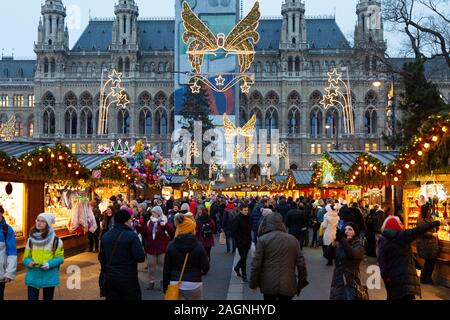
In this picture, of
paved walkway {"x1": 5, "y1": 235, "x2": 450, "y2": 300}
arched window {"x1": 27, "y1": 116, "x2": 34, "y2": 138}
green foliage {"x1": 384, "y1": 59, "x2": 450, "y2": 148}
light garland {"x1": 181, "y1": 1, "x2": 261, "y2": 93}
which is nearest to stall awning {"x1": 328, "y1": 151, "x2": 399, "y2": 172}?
paved walkway {"x1": 5, "y1": 235, "x2": 450, "y2": 300}

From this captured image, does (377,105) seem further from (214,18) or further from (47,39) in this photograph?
(47,39)

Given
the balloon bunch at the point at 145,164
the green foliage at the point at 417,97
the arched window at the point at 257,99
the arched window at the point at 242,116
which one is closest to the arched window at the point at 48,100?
the arched window at the point at 242,116

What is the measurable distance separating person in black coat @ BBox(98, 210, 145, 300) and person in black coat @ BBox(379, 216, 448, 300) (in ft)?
9.35

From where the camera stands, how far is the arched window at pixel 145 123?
7881cm

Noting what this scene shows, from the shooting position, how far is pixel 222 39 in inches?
570

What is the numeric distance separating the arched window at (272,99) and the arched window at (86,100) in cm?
2224

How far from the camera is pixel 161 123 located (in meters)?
80.1

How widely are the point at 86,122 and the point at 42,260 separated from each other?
73818 mm

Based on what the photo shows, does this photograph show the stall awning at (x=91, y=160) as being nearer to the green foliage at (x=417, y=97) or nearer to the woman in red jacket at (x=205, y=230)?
the woman in red jacket at (x=205, y=230)

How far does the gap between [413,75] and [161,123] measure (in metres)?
57.9

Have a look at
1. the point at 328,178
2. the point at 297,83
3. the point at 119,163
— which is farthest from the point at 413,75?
the point at 297,83

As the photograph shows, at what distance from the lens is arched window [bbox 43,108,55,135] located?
259ft

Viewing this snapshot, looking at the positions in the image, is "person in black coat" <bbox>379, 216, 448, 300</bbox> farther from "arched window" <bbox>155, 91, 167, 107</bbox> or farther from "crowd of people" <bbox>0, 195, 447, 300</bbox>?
"arched window" <bbox>155, 91, 167, 107</bbox>

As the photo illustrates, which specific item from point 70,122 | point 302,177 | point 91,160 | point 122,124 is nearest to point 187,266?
point 91,160
